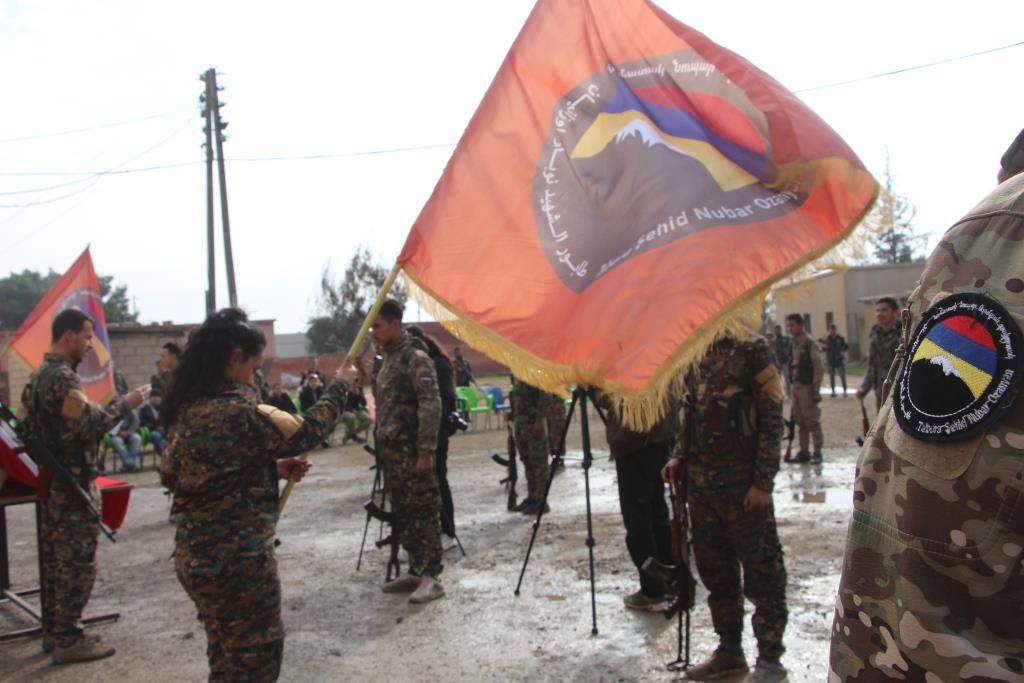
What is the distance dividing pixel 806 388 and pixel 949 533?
34.3 ft

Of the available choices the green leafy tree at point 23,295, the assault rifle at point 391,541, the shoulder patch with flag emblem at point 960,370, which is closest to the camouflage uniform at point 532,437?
the assault rifle at point 391,541

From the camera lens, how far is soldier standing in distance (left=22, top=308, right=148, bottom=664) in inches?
210

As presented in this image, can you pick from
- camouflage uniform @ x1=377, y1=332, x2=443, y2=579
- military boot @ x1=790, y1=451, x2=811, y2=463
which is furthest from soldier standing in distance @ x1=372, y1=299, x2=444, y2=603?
military boot @ x1=790, y1=451, x2=811, y2=463

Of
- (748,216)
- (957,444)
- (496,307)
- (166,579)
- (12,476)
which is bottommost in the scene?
(166,579)

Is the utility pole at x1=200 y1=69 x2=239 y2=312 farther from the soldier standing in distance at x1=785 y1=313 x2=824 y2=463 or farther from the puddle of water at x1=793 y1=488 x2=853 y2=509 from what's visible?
the puddle of water at x1=793 y1=488 x2=853 y2=509

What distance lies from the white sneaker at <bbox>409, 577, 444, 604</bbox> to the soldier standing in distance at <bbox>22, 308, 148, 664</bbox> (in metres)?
1.97

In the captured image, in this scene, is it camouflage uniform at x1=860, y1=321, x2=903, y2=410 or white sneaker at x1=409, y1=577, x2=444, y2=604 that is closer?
white sneaker at x1=409, y1=577, x2=444, y2=604

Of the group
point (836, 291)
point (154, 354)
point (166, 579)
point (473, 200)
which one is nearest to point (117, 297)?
point (154, 354)

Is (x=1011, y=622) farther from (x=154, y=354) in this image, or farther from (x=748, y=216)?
(x=154, y=354)

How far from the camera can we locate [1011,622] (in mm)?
1254

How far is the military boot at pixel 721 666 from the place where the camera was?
444 cm

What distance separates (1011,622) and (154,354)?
75.4 ft

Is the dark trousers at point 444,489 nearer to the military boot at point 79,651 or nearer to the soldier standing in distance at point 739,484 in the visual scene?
the military boot at point 79,651

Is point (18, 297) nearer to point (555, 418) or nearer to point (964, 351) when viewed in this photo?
point (555, 418)
